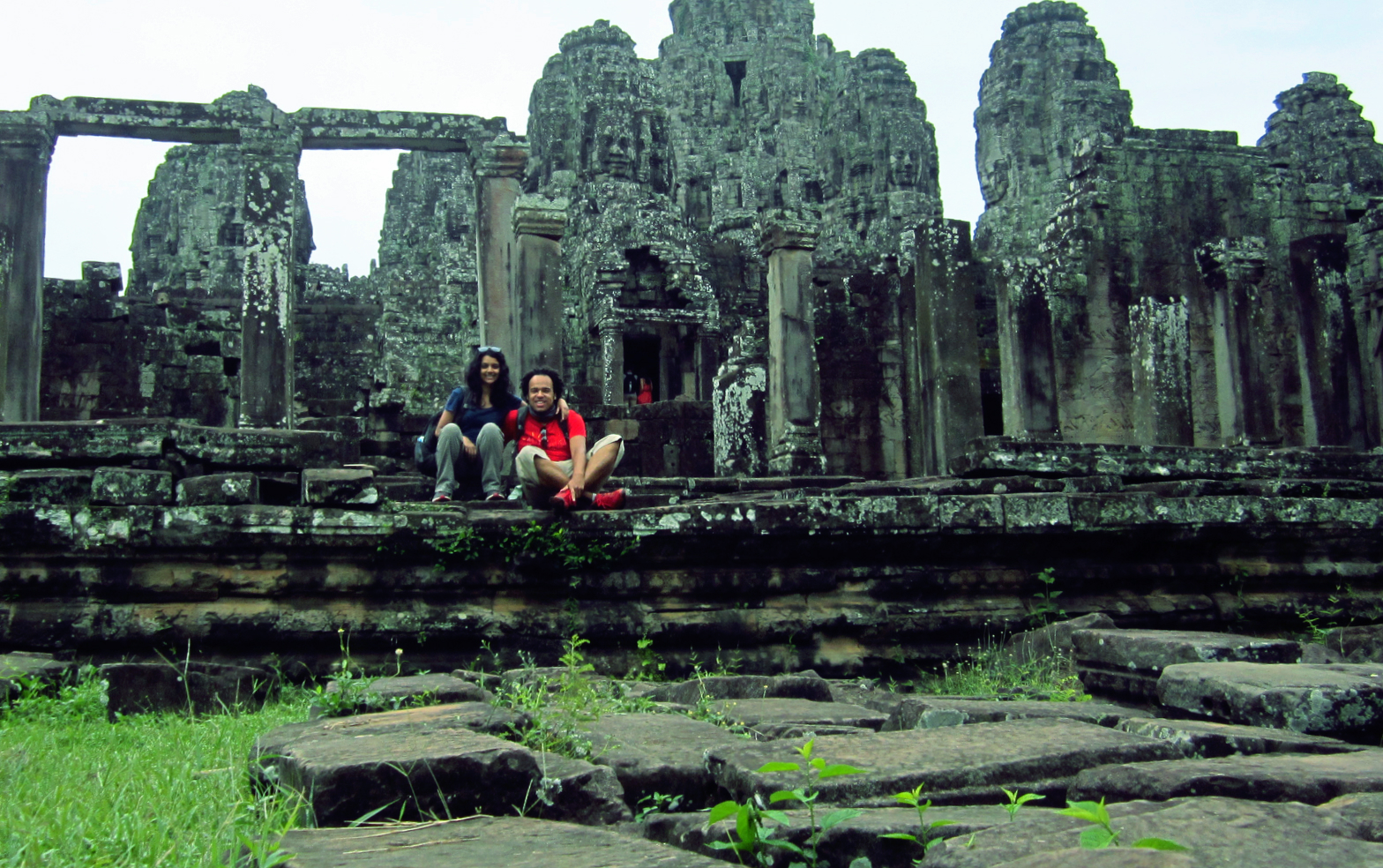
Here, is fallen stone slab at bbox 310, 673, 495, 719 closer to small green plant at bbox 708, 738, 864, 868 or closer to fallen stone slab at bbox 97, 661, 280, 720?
fallen stone slab at bbox 97, 661, 280, 720

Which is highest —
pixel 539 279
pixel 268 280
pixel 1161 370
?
pixel 268 280

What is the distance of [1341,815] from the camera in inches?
80.9

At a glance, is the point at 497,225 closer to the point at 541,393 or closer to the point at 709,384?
the point at 541,393

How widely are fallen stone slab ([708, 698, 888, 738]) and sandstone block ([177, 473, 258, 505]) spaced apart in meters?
2.67

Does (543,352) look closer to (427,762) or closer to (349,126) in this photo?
(349,126)

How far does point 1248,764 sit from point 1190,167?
14874 millimetres

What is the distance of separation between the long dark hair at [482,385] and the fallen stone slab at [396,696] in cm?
363

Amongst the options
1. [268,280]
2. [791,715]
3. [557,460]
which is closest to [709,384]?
[268,280]

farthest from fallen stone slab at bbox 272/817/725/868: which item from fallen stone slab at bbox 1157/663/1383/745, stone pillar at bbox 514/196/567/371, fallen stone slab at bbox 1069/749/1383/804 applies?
stone pillar at bbox 514/196/567/371

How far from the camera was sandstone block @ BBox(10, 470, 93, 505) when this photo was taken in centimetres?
507

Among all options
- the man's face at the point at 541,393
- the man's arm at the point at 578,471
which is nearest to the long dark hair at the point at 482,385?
the man's face at the point at 541,393

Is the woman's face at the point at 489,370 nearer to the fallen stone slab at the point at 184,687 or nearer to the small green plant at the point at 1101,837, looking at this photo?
the fallen stone slab at the point at 184,687

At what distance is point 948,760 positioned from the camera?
2.56 m

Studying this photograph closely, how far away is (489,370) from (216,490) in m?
2.27
